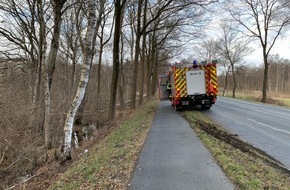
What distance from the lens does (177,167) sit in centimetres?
722

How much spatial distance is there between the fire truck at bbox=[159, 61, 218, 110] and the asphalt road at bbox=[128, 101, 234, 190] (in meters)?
9.49

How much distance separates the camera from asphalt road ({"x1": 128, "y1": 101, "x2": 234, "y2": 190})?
5.98m

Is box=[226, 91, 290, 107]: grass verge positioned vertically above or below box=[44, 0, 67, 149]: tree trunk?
below

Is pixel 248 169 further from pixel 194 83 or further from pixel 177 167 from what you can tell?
pixel 194 83

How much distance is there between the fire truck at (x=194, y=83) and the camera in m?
20.2

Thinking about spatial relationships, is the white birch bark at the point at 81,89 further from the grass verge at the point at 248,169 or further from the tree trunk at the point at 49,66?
the grass verge at the point at 248,169

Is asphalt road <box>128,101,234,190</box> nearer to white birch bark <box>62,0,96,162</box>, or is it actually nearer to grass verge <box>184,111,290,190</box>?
grass verge <box>184,111,290,190</box>

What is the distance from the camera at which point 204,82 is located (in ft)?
66.2

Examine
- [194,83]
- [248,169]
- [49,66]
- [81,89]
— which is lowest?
[248,169]

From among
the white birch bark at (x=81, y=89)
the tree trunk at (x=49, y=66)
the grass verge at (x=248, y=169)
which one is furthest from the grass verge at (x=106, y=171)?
the tree trunk at (x=49, y=66)

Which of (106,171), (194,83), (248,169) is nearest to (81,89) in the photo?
(106,171)

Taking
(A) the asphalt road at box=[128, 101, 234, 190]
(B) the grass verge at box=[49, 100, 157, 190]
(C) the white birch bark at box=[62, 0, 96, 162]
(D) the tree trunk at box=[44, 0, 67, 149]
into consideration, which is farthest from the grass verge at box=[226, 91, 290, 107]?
(B) the grass verge at box=[49, 100, 157, 190]

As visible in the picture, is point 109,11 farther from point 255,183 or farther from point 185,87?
point 255,183

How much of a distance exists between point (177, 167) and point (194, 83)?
13439 mm
